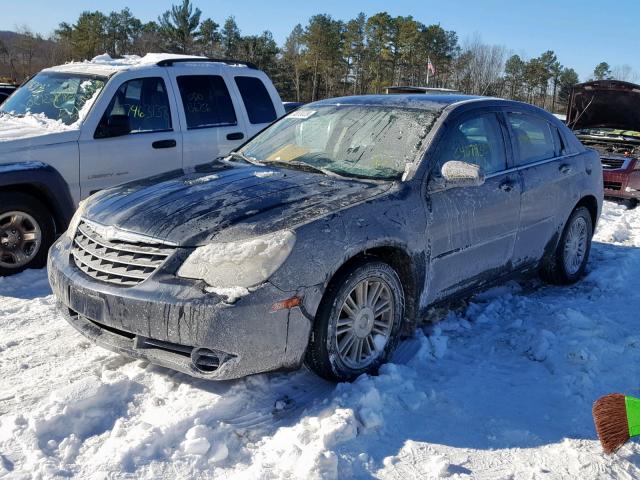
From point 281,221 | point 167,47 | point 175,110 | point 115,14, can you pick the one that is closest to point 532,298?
point 281,221

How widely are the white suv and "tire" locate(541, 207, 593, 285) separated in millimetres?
3613

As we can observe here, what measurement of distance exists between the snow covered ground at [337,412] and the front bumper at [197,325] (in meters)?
0.27

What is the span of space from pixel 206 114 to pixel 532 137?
348 cm

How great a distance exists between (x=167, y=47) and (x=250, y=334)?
A: 55864 mm

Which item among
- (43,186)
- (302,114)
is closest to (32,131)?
(43,186)

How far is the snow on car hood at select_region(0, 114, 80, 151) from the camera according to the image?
548 cm

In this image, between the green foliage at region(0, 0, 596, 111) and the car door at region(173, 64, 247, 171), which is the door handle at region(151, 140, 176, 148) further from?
the green foliage at region(0, 0, 596, 111)

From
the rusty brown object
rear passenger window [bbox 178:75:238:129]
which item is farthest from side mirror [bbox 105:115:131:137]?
the rusty brown object

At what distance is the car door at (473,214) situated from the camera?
4.07 meters

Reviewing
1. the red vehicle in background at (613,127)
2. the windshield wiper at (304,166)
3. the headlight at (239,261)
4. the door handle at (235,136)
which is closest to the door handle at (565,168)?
the windshield wiper at (304,166)

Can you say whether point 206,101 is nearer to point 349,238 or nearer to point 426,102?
point 426,102

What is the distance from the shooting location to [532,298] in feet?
17.6

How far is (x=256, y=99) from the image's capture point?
24.5ft

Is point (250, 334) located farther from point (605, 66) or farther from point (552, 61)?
point (605, 66)
